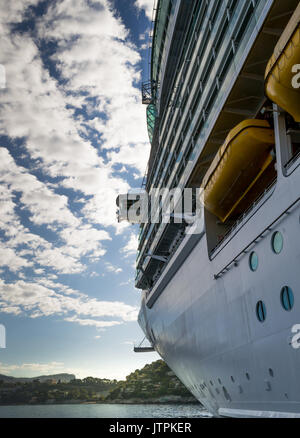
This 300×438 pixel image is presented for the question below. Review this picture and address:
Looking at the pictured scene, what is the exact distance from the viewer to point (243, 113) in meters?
10.6

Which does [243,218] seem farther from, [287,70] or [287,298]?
[287,70]

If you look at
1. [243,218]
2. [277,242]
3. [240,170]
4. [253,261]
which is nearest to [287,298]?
[277,242]

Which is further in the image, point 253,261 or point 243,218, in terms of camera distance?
point 243,218

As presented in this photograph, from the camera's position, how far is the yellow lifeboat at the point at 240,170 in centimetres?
891

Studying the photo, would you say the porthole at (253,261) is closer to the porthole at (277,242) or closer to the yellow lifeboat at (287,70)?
the porthole at (277,242)

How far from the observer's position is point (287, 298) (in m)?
7.25

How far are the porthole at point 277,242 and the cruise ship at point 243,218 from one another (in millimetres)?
21

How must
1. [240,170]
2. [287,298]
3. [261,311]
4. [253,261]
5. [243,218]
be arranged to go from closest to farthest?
1. [287,298]
2. [261,311]
3. [253,261]
4. [243,218]
5. [240,170]

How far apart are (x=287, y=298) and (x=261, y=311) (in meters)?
1.15

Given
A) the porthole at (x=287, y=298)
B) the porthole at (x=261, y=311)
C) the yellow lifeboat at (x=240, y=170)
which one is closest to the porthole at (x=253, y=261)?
the porthole at (x=261, y=311)

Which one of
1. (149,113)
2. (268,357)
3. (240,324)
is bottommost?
(268,357)
